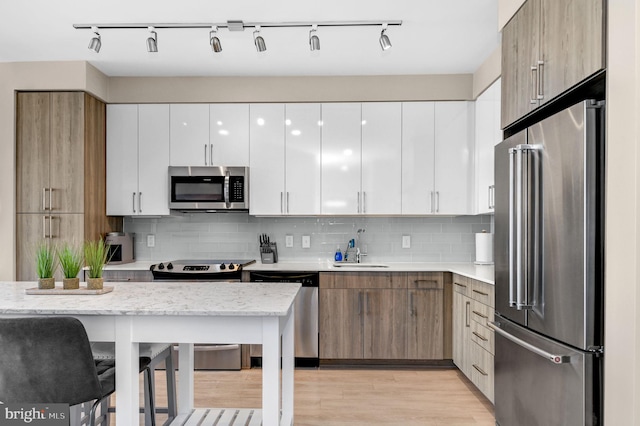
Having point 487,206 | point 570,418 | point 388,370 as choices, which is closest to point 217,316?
point 570,418

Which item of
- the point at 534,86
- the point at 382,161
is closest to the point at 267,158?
the point at 382,161

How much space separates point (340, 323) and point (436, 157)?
167 centimetres

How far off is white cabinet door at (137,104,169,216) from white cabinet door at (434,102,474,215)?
243 cm

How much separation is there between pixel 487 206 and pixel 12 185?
12.9 ft

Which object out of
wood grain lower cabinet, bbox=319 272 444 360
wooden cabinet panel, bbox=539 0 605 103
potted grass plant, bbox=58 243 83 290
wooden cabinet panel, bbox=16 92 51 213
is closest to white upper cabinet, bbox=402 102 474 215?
wood grain lower cabinet, bbox=319 272 444 360

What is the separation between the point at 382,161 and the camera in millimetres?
4223

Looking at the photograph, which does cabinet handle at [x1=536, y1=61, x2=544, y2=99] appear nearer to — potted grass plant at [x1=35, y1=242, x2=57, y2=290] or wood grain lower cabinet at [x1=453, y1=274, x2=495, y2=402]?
wood grain lower cabinet at [x1=453, y1=274, x2=495, y2=402]

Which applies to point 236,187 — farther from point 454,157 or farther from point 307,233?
point 454,157

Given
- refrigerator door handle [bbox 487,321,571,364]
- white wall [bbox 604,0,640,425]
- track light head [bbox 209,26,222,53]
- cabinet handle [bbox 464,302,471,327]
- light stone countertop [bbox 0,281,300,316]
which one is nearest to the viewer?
white wall [bbox 604,0,640,425]

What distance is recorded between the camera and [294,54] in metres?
3.74

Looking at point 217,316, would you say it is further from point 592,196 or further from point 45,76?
point 45,76

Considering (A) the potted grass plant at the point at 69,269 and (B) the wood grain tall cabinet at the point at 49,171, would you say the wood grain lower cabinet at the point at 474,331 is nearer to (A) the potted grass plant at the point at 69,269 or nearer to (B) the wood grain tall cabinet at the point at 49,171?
(A) the potted grass plant at the point at 69,269

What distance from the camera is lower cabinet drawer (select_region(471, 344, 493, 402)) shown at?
120 inches

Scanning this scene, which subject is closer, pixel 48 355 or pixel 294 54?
pixel 48 355
